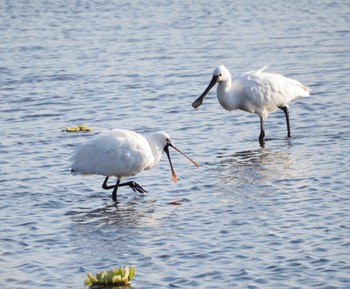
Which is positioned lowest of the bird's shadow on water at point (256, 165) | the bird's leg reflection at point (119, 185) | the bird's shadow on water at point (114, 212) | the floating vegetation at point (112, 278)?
the bird's shadow on water at point (256, 165)

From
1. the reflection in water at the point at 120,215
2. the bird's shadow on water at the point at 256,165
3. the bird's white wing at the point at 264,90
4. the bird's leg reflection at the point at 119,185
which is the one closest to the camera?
the reflection in water at the point at 120,215

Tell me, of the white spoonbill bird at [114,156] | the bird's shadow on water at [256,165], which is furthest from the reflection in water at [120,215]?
the bird's shadow on water at [256,165]

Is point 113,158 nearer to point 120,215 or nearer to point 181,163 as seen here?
point 120,215

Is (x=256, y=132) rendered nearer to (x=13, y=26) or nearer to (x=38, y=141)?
(x=38, y=141)

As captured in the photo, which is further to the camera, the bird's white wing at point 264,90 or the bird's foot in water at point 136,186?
the bird's white wing at point 264,90

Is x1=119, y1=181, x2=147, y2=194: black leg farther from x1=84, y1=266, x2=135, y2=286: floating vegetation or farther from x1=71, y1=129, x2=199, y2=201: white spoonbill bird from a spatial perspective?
x1=84, y1=266, x2=135, y2=286: floating vegetation

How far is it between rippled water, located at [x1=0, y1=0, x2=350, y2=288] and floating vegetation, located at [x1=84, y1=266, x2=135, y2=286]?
0.20 metres

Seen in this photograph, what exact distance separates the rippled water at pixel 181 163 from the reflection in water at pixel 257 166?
45 millimetres

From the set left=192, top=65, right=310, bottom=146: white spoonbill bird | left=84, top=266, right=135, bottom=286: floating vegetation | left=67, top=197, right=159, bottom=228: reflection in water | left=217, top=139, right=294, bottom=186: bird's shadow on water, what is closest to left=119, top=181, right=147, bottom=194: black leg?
left=67, top=197, right=159, bottom=228: reflection in water

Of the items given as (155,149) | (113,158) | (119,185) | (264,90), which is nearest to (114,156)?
(113,158)

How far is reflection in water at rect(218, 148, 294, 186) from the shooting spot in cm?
1459

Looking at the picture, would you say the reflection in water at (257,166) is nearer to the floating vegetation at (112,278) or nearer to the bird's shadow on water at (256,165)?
the bird's shadow on water at (256,165)

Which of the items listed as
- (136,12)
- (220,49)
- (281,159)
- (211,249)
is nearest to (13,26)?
(136,12)

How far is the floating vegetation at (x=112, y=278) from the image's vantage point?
32.4 feet
